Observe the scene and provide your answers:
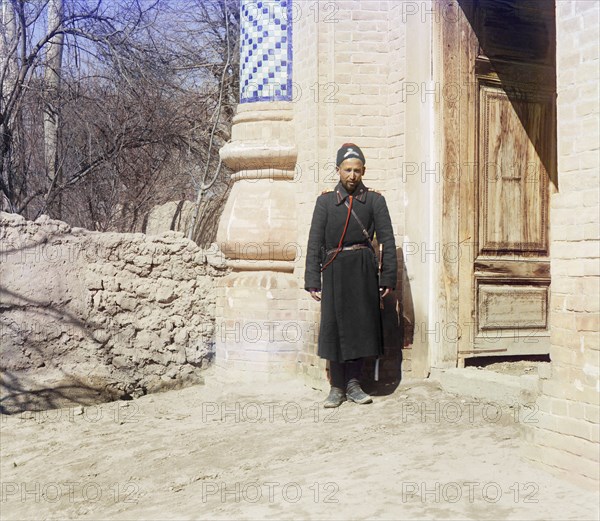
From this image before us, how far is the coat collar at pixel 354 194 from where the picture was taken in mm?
6531

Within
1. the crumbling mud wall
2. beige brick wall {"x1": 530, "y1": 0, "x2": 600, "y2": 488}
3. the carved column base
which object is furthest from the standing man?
beige brick wall {"x1": 530, "y1": 0, "x2": 600, "y2": 488}

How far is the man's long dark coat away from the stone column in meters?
0.96

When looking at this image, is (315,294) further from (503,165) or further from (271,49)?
(271,49)

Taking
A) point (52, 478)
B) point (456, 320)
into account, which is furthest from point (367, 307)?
point (52, 478)

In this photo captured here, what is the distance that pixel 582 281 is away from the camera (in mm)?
4578

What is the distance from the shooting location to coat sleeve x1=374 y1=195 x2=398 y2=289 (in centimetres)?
639

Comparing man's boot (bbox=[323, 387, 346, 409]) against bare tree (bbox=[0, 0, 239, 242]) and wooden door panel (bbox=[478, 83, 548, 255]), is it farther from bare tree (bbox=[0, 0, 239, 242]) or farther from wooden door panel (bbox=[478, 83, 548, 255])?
bare tree (bbox=[0, 0, 239, 242])

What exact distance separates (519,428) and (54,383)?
372 centimetres

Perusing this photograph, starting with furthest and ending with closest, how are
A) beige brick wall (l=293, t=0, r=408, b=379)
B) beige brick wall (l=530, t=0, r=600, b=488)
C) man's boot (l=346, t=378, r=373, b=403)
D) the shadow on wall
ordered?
1. beige brick wall (l=293, t=0, r=408, b=379)
2. the shadow on wall
3. man's boot (l=346, t=378, r=373, b=403)
4. beige brick wall (l=530, t=0, r=600, b=488)

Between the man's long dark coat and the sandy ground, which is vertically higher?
the man's long dark coat

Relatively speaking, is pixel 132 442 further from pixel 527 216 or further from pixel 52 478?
pixel 527 216

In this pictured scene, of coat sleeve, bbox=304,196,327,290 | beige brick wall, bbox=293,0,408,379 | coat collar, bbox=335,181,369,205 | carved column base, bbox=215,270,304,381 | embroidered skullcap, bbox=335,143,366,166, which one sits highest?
beige brick wall, bbox=293,0,408,379

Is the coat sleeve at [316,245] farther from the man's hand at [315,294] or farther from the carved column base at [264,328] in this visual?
the carved column base at [264,328]

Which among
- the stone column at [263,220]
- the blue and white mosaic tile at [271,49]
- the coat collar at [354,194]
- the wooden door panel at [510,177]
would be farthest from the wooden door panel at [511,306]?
the blue and white mosaic tile at [271,49]
